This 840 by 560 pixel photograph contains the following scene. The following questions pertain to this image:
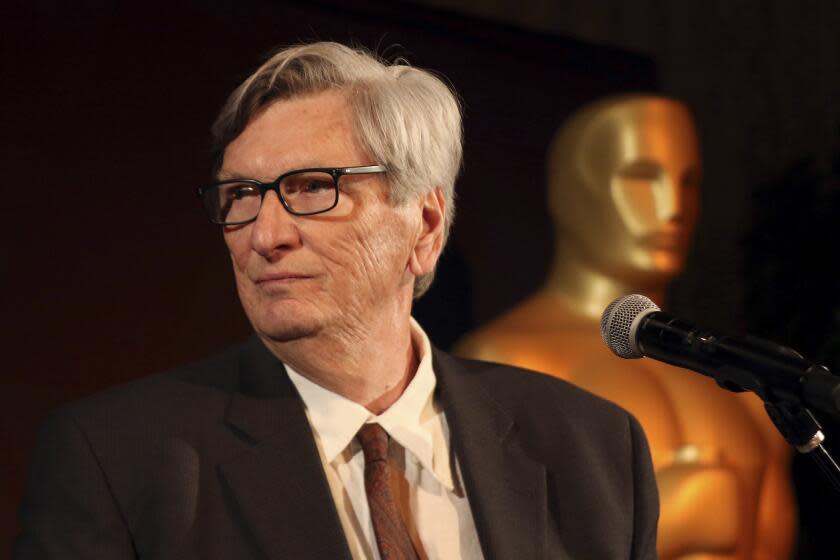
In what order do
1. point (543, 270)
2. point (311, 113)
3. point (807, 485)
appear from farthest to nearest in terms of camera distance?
1. point (807, 485)
2. point (543, 270)
3. point (311, 113)

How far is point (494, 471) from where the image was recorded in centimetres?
173

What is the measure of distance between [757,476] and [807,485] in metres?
0.94

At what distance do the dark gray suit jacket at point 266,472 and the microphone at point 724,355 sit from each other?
1.83 ft

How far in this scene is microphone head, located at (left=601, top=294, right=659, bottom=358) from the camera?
3.91 feet

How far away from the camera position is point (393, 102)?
5.57 feet

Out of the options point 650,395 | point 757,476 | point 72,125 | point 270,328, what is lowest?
point 757,476

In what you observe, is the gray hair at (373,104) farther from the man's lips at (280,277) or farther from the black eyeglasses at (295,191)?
the man's lips at (280,277)

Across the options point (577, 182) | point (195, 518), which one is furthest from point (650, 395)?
point (195, 518)

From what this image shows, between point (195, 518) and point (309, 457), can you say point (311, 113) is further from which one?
point (195, 518)

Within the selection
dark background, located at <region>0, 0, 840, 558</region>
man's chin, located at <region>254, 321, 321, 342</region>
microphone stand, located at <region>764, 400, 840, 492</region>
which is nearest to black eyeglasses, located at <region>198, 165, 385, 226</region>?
man's chin, located at <region>254, 321, 321, 342</region>

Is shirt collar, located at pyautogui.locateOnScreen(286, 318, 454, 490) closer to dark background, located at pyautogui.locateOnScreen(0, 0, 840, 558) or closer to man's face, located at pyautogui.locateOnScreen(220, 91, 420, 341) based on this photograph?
man's face, located at pyautogui.locateOnScreen(220, 91, 420, 341)

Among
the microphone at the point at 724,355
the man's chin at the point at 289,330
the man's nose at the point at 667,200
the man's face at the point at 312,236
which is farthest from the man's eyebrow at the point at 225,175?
the man's nose at the point at 667,200

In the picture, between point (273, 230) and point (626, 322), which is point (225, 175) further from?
point (626, 322)

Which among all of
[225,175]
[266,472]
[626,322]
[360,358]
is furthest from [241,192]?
[626,322]
